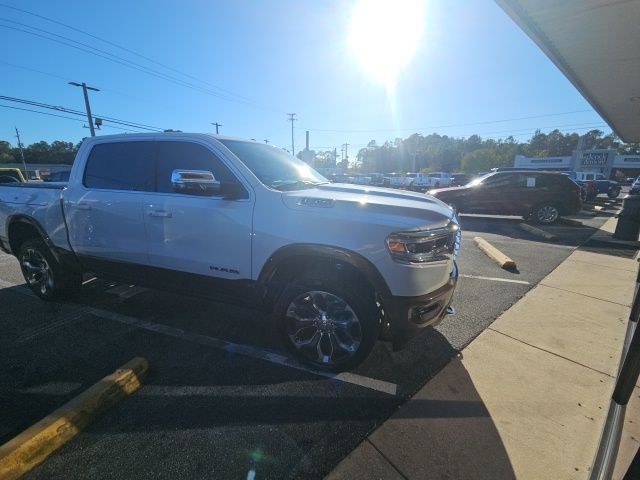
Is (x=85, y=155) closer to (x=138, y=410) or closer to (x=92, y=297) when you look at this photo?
(x=92, y=297)

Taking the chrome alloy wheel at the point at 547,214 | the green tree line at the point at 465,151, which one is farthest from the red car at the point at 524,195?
the green tree line at the point at 465,151

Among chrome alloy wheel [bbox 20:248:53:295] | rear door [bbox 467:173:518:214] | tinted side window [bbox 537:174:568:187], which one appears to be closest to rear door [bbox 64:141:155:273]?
chrome alloy wheel [bbox 20:248:53:295]

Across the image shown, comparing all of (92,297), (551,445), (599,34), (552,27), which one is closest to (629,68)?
(599,34)

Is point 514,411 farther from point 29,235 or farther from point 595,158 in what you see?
point 595,158

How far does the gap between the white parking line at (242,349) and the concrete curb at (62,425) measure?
0.81 meters

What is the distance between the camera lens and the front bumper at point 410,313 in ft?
8.14

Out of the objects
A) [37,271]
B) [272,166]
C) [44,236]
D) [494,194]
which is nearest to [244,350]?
[272,166]

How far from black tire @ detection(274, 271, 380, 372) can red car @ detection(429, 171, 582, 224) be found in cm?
963

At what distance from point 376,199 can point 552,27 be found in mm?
6165

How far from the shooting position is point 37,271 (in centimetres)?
437

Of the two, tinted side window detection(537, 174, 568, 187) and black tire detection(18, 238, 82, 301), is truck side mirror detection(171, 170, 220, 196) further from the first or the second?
tinted side window detection(537, 174, 568, 187)

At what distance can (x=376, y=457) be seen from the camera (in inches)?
79.6

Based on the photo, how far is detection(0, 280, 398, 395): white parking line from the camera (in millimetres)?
2736

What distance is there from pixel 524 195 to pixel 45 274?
1246 cm
